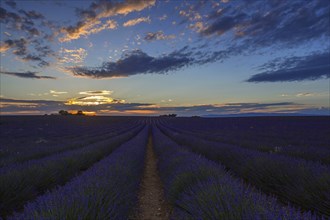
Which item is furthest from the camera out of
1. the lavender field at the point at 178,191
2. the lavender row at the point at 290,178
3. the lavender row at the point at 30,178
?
the lavender row at the point at 30,178

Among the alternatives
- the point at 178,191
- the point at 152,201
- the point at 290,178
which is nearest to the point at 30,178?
the point at 152,201

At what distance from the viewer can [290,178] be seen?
4.26m

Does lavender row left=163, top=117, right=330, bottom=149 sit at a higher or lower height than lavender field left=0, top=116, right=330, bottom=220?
lower

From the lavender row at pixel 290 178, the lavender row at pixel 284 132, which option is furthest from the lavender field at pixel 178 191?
the lavender row at pixel 284 132

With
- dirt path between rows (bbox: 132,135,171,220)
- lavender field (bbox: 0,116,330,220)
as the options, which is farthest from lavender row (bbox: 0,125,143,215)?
dirt path between rows (bbox: 132,135,171,220)

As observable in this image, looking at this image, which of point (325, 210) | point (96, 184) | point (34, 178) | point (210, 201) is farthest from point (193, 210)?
point (34, 178)

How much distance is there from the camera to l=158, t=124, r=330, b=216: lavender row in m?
3.39

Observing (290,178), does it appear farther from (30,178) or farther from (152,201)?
(30,178)

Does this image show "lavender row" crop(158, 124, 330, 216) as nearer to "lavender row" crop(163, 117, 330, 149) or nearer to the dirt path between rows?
the dirt path between rows

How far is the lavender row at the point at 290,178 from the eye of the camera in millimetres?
3385

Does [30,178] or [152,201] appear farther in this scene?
[152,201]

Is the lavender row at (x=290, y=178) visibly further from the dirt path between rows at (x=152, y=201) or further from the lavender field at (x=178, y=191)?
the dirt path between rows at (x=152, y=201)

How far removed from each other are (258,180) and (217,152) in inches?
122

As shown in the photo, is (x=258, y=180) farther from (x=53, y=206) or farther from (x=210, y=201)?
(x=53, y=206)
